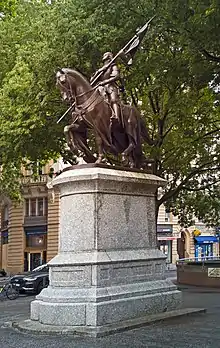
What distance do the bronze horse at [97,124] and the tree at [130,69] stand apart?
8.44 ft

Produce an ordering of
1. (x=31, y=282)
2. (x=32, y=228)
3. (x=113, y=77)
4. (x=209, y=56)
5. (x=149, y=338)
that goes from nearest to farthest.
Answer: (x=149, y=338), (x=113, y=77), (x=209, y=56), (x=31, y=282), (x=32, y=228)

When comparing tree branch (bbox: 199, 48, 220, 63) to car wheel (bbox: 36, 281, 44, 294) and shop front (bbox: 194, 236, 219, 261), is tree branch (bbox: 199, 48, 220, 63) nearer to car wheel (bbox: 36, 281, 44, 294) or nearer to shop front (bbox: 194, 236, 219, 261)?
car wheel (bbox: 36, 281, 44, 294)

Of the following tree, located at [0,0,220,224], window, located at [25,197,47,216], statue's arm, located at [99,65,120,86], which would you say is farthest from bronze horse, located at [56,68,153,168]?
window, located at [25,197,47,216]

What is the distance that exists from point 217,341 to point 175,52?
10374mm

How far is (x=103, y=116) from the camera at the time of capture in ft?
40.8

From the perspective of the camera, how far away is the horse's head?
40.0ft

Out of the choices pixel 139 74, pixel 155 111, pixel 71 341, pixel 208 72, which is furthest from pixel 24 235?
pixel 71 341

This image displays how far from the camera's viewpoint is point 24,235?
148 feet

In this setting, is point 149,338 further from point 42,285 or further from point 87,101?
point 42,285

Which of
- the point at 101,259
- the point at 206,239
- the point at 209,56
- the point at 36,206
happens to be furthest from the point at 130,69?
the point at 206,239

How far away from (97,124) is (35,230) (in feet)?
108

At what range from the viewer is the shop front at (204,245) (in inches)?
2210

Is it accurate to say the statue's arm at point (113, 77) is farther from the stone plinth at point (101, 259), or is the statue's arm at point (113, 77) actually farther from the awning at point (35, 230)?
the awning at point (35, 230)

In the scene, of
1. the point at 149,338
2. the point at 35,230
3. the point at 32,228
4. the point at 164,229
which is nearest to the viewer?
the point at 149,338
